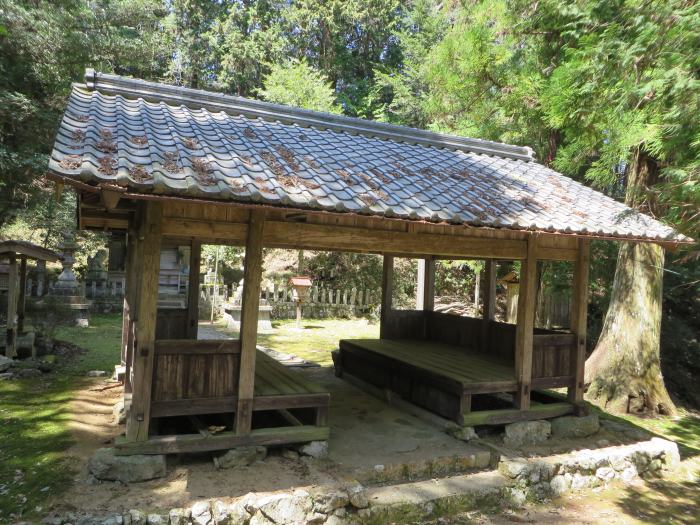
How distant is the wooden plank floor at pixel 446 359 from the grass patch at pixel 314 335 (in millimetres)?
2471

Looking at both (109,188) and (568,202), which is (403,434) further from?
(109,188)

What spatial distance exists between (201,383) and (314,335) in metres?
10.1

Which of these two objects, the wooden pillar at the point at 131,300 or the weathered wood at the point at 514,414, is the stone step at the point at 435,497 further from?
the wooden pillar at the point at 131,300

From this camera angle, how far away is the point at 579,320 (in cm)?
678

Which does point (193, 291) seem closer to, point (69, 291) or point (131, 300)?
point (131, 300)

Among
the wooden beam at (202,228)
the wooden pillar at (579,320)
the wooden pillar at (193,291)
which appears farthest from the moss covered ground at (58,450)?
the wooden beam at (202,228)

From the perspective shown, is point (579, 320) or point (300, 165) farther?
point (579, 320)

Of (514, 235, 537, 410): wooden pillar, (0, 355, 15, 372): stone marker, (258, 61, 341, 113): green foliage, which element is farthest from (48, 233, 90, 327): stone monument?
(514, 235, 537, 410): wooden pillar

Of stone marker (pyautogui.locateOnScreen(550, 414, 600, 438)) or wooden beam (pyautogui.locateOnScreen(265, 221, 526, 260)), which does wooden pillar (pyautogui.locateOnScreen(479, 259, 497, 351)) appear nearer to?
stone marker (pyautogui.locateOnScreen(550, 414, 600, 438))

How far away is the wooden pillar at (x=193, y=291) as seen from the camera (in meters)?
7.17

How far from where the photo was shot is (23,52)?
12.0m

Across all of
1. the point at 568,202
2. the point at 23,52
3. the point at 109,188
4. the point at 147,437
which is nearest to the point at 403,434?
the point at 147,437

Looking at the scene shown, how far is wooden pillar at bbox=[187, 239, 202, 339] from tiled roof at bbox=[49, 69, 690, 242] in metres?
2.00

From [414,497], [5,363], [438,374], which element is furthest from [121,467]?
[5,363]
